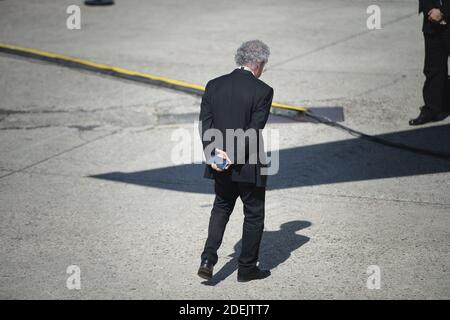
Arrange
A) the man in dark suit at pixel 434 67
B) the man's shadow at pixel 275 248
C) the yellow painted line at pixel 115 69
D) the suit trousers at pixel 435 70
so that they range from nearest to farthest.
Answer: the man's shadow at pixel 275 248 < the man in dark suit at pixel 434 67 < the suit trousers at pixel 435 70 < the yellow painted line at pixel 115 69

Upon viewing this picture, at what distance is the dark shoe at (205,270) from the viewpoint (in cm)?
548

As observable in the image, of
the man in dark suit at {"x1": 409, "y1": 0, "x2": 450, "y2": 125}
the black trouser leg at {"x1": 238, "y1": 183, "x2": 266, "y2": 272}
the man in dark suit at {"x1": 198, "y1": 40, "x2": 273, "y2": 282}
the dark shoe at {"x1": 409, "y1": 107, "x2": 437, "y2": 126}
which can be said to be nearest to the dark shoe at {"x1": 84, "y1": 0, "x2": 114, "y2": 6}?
the man in dark suit at {"x1": 409, "y1": 0, "x2": 450, "y2": 125}

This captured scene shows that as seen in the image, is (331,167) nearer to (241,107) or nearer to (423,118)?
(423,118)

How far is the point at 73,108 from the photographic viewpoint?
1039 cm

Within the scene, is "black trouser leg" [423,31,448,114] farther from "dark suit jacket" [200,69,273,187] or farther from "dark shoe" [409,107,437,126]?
"dark suit jacket" [200,69,273,187]

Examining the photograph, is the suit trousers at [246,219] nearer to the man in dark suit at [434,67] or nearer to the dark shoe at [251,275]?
the dark shoe at [251,275]

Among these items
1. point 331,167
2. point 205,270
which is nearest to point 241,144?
point 205,270

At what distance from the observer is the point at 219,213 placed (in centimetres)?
564

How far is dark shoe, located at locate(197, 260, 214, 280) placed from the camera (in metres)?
5.48

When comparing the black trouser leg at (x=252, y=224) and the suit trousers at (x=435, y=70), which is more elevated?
the suit trousers at (x=435, y=70)

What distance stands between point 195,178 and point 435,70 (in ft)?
12.3

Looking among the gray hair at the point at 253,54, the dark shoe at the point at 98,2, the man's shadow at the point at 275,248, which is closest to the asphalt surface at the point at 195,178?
the man's shadow at the point at 275,248

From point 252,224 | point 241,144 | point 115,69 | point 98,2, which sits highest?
point 98,2
